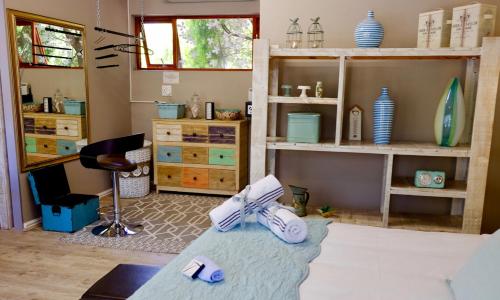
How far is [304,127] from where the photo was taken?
2863 mm

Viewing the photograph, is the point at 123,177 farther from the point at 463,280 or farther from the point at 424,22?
the point at 463,280

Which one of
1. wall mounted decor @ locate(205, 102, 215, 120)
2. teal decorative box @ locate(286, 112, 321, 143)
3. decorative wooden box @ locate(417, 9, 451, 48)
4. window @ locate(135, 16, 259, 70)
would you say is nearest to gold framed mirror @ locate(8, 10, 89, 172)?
window @ locate(135, 16, 259, 70)

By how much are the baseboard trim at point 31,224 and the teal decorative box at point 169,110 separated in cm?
180

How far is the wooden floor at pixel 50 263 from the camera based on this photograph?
2529mm

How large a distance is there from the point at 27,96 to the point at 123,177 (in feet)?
4.74

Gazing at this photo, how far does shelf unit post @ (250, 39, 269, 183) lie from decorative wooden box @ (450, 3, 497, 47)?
1.29 m

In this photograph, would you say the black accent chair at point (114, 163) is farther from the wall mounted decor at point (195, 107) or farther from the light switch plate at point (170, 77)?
the light switch plate at point (170, 77)

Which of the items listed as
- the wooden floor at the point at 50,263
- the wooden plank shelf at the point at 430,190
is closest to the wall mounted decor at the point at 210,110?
the wooden floor at the point at 50,263

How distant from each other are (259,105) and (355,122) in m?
0.78

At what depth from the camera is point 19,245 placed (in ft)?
10.5

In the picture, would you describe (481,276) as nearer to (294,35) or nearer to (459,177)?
(459,177)

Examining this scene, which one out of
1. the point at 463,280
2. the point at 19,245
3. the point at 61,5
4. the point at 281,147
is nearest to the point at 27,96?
the point at 61,5

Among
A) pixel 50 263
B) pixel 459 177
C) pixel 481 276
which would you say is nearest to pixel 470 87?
pixel 459 177

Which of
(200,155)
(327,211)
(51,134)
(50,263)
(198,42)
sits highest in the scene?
(198,42)
